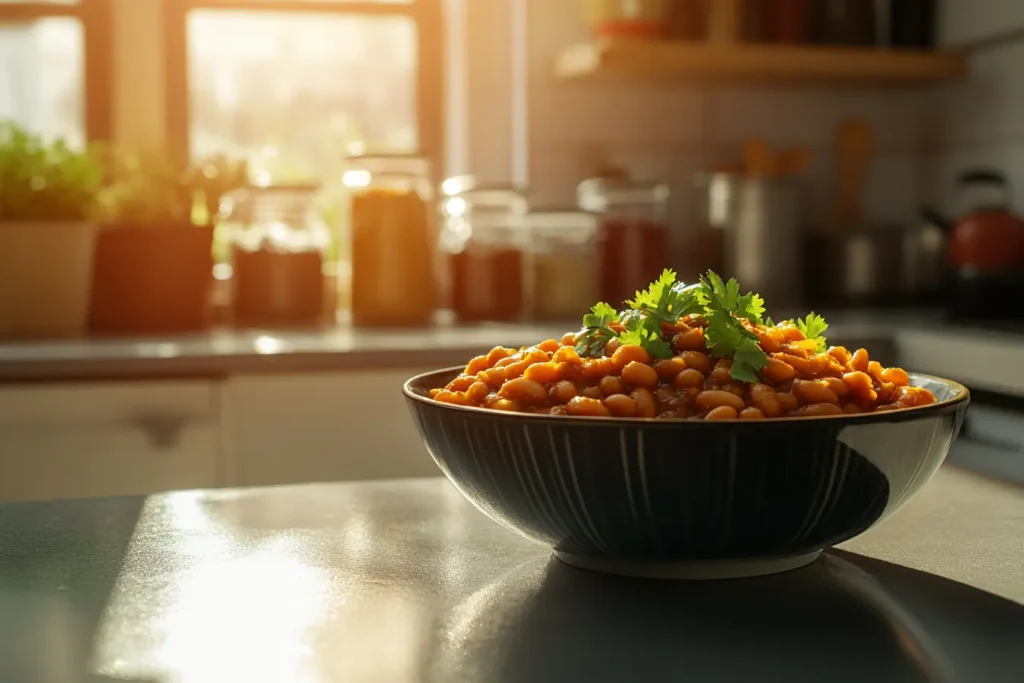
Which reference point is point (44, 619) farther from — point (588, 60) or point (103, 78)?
point (103, 78)

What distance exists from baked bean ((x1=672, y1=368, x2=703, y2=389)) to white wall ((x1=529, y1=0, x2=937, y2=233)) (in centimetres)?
207

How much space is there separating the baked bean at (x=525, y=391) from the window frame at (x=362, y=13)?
2.06 m

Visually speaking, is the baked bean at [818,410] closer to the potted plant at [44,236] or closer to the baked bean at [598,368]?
the baked bean at [598,368]

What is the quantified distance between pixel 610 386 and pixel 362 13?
7.44 ft

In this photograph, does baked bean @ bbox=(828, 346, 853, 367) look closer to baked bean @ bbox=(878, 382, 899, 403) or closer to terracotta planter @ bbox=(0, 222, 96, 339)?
baked bean @ bbox=(878, 382, 899, 403)

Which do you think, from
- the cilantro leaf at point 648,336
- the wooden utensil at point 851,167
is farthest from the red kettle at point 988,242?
the cilantro leaf at point 648,336

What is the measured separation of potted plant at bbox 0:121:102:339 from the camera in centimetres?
217

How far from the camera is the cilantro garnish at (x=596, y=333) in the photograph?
0.80m

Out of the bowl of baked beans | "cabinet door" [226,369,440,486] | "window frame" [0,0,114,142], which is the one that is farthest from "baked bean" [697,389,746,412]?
"window frame" [0,0,114,142]

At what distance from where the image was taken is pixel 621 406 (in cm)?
72

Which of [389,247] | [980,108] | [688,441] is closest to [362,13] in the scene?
[389,247]

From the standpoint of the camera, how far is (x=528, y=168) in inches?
110

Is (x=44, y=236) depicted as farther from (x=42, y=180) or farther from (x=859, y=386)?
(x=859, y=386)

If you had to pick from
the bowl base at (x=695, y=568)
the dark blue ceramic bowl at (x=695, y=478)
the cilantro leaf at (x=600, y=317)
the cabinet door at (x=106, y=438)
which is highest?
the cilantro leaf at (x=600, y=317)
